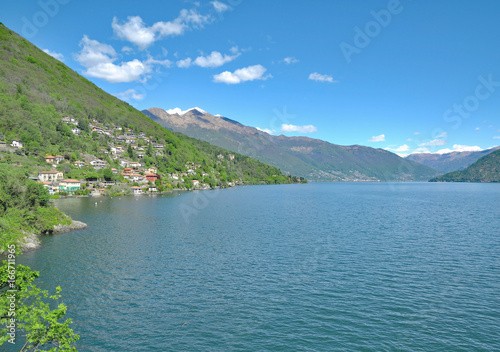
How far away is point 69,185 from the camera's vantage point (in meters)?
160

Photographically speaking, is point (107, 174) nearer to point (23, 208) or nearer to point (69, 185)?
point (69, 185)

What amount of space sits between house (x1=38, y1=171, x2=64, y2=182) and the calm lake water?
106711mm

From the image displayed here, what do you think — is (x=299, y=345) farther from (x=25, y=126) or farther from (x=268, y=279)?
(x=25, y=126)

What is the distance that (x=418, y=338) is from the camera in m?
26.4

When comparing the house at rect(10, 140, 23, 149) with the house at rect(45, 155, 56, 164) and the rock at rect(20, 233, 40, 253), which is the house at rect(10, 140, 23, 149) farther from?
the rock at rect(20, 233, 40, 253)

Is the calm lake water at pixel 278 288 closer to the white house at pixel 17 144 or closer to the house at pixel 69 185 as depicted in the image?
the house at pixel 69 185

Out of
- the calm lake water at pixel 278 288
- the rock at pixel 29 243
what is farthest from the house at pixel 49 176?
the rock at pixel 29 243

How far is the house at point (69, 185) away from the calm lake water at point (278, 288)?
10650cm

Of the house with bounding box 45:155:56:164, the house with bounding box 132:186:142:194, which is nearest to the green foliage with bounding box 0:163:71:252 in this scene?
the house with bounding box 45:155:56:164

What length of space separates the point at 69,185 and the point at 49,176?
10.5 metres

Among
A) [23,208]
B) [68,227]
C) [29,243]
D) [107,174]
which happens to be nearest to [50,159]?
[107,174]

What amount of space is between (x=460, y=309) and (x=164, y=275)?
38.1m

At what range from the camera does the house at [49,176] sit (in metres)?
151

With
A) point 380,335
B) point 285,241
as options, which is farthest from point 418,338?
point 285,241
